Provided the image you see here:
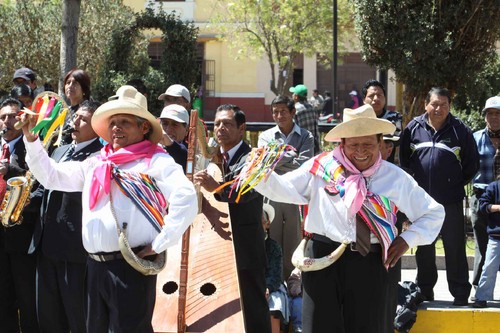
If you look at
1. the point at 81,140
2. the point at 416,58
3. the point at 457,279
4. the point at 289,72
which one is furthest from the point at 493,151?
the point at 289,72

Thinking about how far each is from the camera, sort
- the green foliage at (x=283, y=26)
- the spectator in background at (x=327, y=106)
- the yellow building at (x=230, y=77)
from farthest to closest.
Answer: the yellow building at (x=230, y=77)
the spectator in background at (x=327, y=106)
the green foliage at (x=283, y=26)

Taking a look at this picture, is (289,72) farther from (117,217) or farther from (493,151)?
(117,217)

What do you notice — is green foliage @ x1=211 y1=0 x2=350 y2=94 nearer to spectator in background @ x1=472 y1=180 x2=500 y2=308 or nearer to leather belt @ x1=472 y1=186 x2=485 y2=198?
leather belt @ x1=472 y1=186 x2=485 y2=198

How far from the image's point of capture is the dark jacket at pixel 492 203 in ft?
27.6

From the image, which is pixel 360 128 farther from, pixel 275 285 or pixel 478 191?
pixel 478 191

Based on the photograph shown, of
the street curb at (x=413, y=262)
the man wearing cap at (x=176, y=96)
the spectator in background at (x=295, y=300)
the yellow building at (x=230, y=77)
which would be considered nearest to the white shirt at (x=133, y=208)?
the spectator in background at (x=295, y=300)

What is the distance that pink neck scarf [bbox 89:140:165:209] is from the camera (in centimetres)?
539

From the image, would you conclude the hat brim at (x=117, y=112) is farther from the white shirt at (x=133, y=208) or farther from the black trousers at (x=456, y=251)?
the black trousers at (x=456, y=251)

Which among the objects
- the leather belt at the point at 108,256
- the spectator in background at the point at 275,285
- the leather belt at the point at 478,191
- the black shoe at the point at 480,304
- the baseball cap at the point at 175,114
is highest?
the baseball cap at the point at 175,114

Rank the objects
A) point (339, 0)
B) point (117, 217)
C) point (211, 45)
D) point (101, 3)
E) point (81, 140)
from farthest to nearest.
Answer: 1. point (211, 45)
2. point (339, 0)
3. point (101, 3)
4. point (81, 140)
5. point (117, 217)

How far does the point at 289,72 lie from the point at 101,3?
1004 cm

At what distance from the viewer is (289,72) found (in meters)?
28.8

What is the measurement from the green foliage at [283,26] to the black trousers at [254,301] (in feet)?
63.3

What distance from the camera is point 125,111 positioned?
18.3 feet
